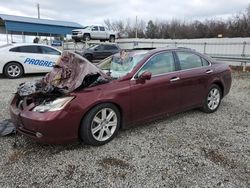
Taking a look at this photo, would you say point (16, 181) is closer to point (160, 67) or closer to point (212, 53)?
point (160, 67)

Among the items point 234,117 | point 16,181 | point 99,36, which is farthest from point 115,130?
point 99,36

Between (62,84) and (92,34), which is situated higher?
(92,34)

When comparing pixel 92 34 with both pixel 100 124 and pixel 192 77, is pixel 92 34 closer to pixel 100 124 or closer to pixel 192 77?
pixel 192 77

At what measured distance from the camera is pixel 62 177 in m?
2.84

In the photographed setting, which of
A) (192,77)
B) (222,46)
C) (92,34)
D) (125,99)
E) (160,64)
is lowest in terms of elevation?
(125,99)

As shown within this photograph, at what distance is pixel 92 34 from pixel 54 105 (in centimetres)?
2188

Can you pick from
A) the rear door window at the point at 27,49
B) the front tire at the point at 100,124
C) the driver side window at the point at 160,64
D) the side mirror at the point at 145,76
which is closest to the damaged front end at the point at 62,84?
the front tire at the point at 100,124

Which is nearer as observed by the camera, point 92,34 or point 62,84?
point 62,84

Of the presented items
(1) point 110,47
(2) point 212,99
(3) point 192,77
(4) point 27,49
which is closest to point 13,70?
(4) point 27,49

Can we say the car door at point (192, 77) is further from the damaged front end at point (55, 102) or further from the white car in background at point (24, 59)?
the white car in background at point (24, 59)

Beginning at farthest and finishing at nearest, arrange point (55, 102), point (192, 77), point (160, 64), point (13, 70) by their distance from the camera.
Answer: point (13, 70) → point (192, 77) → point (160, 64) → point (55, 102)

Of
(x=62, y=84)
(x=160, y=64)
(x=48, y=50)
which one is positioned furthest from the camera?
(x=48, y=50)

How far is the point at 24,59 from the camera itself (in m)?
9.41

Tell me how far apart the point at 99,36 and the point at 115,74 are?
21449 millimetres
